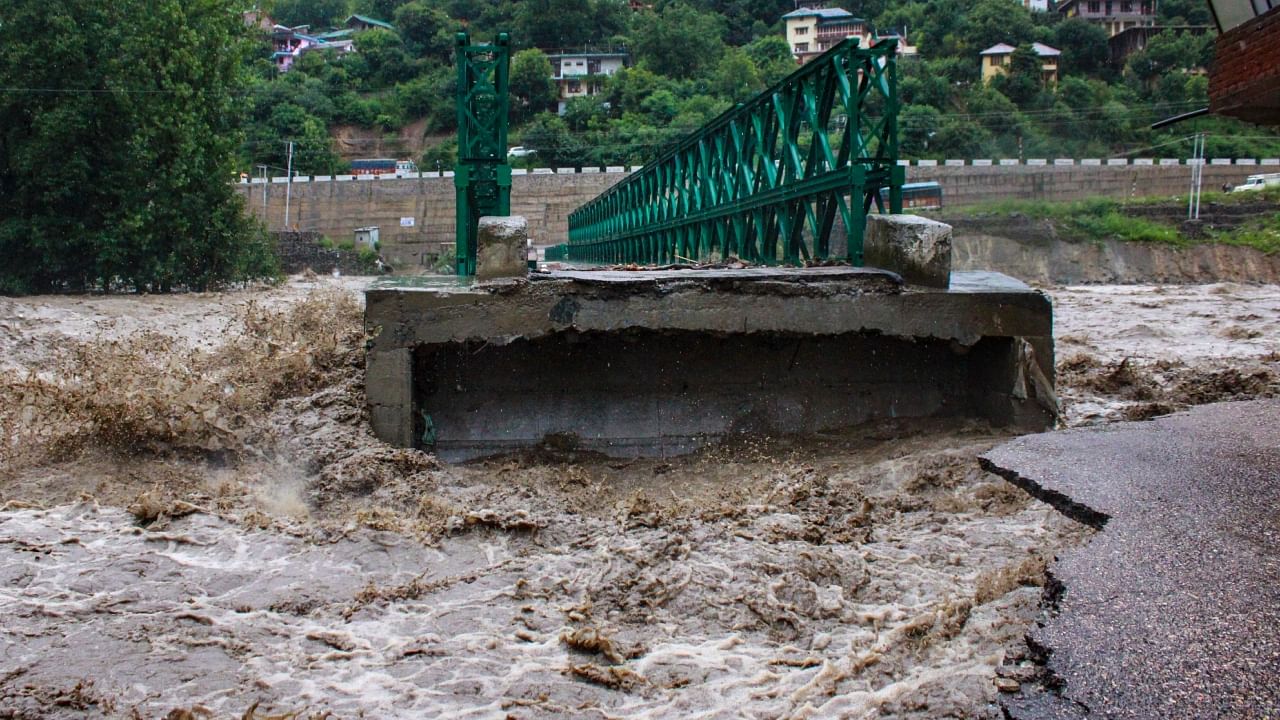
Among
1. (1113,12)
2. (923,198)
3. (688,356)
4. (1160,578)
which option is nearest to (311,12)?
(1113,12)

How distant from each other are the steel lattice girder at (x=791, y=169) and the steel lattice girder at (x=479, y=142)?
7.83ft

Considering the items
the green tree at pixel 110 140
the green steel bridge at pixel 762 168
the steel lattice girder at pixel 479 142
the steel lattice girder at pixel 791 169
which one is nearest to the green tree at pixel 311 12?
the green tree at pixel 110 140

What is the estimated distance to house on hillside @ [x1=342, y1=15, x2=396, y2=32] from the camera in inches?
4106

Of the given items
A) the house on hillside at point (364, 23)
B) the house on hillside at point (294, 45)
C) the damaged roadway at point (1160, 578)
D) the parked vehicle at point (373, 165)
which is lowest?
the damaged roadway at point (1160, 578)

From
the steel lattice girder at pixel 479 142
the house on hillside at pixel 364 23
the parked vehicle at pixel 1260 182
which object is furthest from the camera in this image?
the house on hillside at pixel 364 23

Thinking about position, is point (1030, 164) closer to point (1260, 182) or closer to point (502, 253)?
point (1260, 182)

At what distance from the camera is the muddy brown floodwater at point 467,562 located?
3.39m

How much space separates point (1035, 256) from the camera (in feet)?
139

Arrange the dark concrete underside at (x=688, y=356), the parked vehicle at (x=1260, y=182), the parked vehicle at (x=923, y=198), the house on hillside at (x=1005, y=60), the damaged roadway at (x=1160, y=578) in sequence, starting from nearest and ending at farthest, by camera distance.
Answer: the damaged roadway at (x=1160, y=578), the dark concrete underside at (x=688, y=356), the parked vehicle at (x=923, y=198), the parked vehicle at (x=1260, y=182), the house on hillside at (x=1005, y=60)

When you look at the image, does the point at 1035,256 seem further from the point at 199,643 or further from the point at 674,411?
the point at 199,643

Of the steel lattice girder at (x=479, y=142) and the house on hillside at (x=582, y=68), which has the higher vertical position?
the house on hillside at (x=582, y=68)

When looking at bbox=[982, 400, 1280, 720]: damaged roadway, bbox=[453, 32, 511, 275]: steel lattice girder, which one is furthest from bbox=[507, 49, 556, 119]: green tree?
bbox=[982, 400, 1280, 720]: damaged roadway

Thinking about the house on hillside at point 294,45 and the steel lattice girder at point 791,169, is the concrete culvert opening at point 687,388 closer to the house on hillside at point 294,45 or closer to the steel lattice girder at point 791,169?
the steel lattice girder at point 791,169

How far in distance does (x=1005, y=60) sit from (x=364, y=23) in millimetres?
68175
